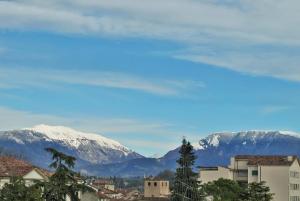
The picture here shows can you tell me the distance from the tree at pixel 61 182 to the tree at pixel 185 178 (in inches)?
1672

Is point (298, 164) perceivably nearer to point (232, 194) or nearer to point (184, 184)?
point (232, 194)

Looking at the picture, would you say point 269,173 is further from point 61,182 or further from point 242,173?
point 61,182

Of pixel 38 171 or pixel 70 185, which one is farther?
pixel 38 171

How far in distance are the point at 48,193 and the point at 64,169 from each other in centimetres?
185

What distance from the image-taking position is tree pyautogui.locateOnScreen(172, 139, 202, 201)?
91.1m

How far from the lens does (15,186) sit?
63.8 metres

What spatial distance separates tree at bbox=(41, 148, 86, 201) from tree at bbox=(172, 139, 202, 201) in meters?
42.5

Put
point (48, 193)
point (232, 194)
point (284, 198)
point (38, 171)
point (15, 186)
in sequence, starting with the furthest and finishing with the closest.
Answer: point (284, 198), point (232, 194), point (38, 171), point (15, 186), point (48, 193)

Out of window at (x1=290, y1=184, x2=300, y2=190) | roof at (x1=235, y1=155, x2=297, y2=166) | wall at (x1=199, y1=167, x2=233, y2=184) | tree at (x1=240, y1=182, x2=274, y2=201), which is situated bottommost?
tree at (x1=240, y1=182, x2=274, y2=201)

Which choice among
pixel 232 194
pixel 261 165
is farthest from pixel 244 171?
pixel 232 194

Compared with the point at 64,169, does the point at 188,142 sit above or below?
above

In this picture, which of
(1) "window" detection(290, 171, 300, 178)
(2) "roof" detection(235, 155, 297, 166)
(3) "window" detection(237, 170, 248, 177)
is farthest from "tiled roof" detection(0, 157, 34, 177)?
(1) "window" detection(290, 171, 300, 178)

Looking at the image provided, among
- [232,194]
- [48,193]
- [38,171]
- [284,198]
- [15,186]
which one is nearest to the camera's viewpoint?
[48,193]

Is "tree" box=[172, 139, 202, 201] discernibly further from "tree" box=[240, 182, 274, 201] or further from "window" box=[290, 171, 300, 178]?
"window" box=[290, 171, 300, 178]
